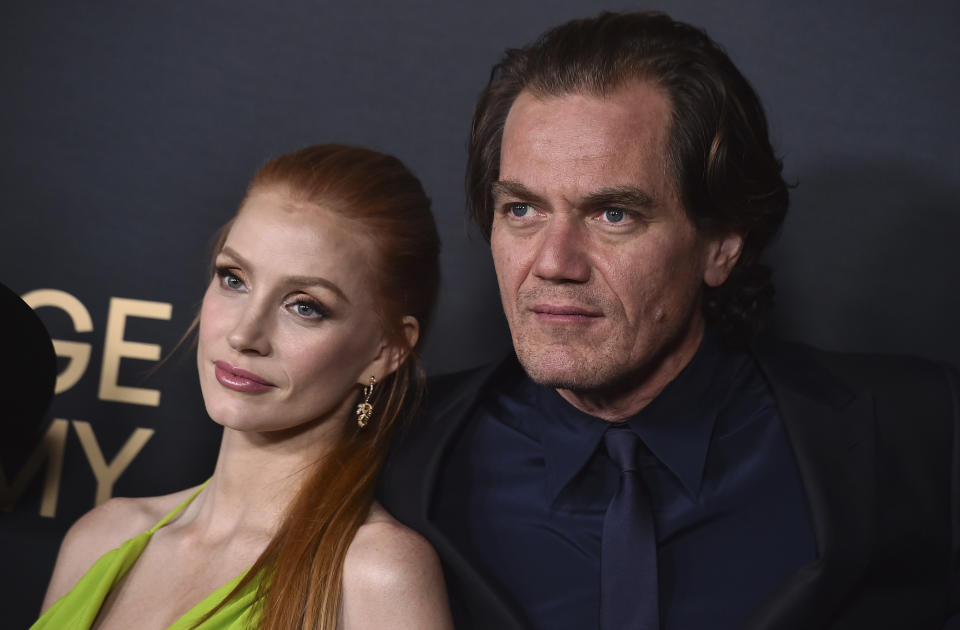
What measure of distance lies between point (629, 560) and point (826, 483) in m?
0.37

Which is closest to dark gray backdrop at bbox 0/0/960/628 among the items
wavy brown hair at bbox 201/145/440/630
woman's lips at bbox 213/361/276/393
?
wavy brown hair at bbox 201/145/440/630

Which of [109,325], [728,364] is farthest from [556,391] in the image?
[109,325]

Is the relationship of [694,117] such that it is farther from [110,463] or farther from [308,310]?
[110,463]

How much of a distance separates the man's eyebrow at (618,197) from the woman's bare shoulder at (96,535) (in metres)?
1.01

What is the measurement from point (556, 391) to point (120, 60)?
143cm

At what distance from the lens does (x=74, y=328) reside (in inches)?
103

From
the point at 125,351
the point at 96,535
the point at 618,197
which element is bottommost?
the point at 96,535

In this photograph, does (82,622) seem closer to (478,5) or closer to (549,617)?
(549,617)

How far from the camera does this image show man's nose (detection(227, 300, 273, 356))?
5.74ft

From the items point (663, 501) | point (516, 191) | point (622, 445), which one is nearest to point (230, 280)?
point (516, 191)

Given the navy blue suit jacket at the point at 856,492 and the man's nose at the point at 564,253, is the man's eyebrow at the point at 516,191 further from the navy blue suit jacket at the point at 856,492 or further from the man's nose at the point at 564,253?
the navy blue suit jacket at the point at 856,492

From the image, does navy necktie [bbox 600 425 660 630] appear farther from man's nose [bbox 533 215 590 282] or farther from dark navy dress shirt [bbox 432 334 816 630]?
man's nose [bbox 533 215 590 282]

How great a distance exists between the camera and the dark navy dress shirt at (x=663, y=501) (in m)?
1.80

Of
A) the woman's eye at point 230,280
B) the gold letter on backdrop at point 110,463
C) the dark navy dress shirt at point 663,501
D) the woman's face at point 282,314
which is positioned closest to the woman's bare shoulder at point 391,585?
the dark navy dress shirt at point 663,501
